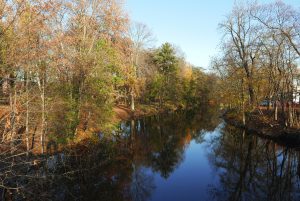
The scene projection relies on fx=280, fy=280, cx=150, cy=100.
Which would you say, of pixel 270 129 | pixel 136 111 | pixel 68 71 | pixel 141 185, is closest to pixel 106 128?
pixel 68 71

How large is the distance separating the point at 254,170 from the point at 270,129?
419 inches

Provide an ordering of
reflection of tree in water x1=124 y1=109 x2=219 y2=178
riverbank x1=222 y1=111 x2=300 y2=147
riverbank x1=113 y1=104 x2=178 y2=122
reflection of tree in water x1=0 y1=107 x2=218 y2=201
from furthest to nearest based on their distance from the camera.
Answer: riverbank x1=113 y1=104 x2=178 y2=122
riverbank x1=222 y1=111 x2=300 y2=147
reflection of tree in water x1=124 y1=109 x2=219 y2=178
reflection of tree in water x1=0 y1=107 x2=218 y2=201

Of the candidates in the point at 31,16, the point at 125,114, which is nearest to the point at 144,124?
the point at 125,114

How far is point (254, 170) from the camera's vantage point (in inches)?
725

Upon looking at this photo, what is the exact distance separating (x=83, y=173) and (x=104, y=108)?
7807 mm

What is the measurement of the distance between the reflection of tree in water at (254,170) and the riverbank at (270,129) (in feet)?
3.25

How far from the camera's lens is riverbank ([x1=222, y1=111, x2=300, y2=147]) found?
23828 mm

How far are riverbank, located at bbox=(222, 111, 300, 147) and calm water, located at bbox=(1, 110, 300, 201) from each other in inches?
41.3

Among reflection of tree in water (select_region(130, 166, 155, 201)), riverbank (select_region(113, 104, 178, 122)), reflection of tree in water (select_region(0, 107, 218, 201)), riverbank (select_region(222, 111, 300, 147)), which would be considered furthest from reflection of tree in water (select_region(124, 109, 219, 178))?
riverbank (select_region(222, 111, 300, 147))

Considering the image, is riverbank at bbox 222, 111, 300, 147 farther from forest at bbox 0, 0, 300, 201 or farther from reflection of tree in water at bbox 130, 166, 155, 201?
reflection of tree in water at bbox 130, 166, 155, 201

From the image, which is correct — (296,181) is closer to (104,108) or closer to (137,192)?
(137,192)

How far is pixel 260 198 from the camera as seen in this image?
14.0 m

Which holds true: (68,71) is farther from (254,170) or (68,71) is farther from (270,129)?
(270,129)

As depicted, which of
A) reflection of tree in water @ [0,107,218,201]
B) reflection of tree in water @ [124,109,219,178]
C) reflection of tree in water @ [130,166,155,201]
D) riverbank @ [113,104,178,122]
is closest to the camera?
reflection of tree in water @ [0,107,218,201]
